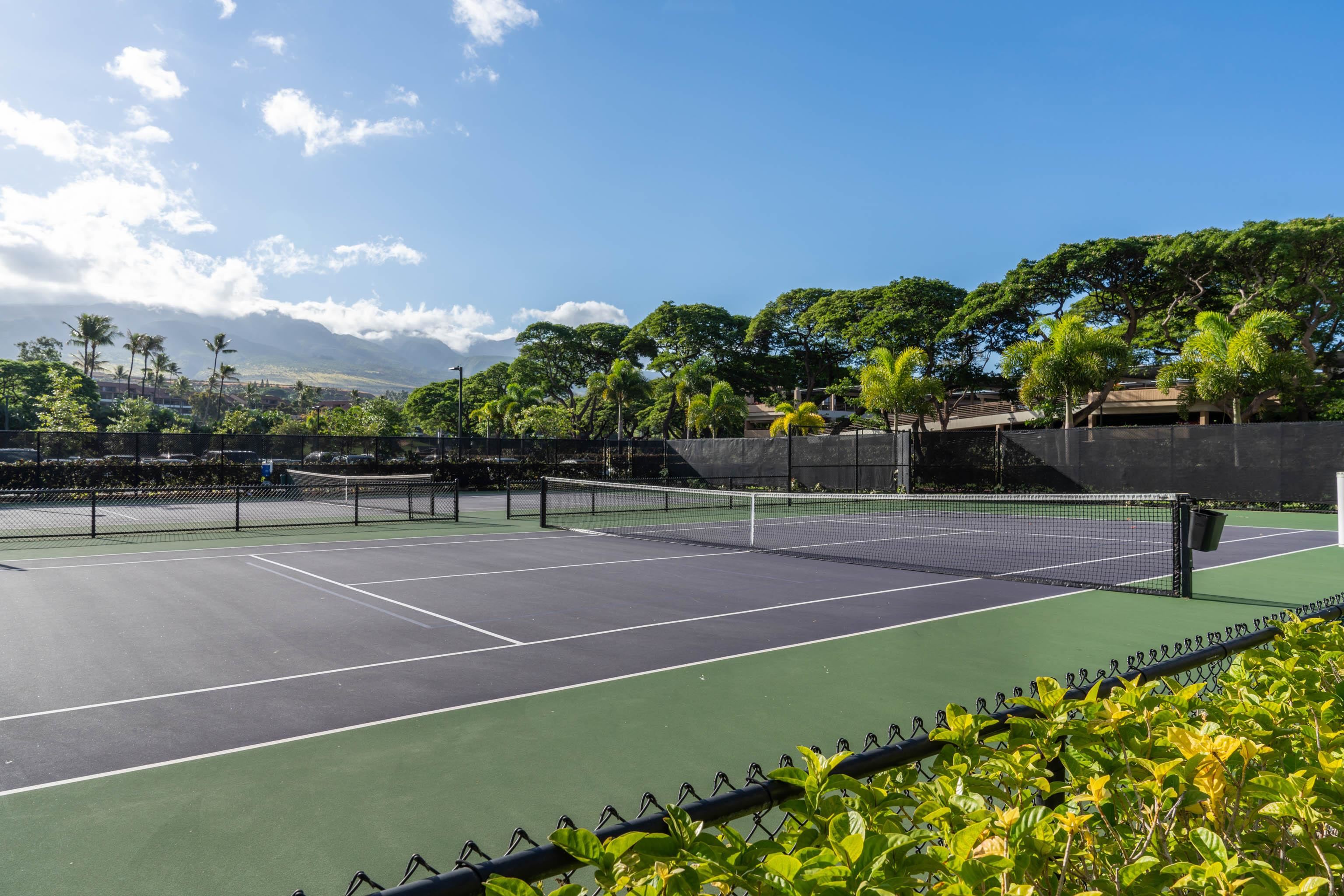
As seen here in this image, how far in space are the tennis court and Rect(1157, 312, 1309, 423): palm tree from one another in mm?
20962

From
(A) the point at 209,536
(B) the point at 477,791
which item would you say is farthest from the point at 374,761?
(A) the point at 209,536

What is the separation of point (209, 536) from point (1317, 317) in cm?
4824

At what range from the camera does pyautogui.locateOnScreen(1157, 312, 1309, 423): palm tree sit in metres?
30.3

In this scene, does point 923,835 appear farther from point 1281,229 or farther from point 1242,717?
point 1281,229

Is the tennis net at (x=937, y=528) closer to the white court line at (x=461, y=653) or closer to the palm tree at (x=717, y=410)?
the white court line at (x=461, y=653)

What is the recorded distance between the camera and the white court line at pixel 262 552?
41.1 ft

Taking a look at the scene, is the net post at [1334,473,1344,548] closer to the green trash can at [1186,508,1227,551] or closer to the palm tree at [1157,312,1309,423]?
the green trash can at [1186,508,1227,551]

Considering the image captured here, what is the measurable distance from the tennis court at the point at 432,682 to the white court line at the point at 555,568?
105 mm

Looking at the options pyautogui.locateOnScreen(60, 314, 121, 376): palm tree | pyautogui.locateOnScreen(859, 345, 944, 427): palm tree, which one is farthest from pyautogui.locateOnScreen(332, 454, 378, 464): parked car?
pyautogui.locateOnScreen(60, 314, 121, 376): palm tree

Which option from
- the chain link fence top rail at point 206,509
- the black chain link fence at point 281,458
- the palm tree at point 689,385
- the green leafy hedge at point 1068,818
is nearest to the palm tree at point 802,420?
the black chain link fence at point 281,458

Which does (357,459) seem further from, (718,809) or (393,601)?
(718,809)

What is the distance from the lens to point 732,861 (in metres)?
1.42

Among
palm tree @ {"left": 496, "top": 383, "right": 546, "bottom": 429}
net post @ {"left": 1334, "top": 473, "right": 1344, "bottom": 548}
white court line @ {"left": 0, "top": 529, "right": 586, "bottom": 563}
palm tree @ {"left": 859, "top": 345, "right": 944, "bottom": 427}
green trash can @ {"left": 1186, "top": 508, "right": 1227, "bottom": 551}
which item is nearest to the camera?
green trash can @ {"left": 1186, "top": 508, "right": 1227, "bottom": 551}

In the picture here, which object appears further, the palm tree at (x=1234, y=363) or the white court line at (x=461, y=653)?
the palm tree at (x=1234, y=363)
